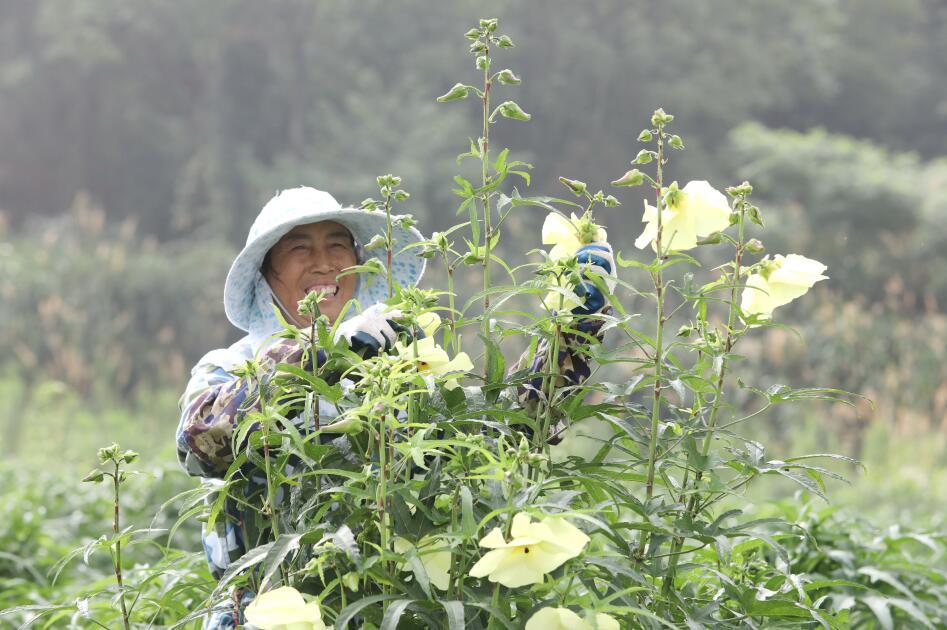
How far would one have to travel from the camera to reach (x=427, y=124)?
15219 mm

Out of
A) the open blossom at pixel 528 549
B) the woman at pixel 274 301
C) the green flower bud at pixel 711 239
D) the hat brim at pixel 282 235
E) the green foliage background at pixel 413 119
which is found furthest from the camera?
the green foliage background at pixel 413 119

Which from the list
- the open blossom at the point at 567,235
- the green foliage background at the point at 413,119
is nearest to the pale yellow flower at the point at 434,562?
Answer: the open blossom at the point at 567,235

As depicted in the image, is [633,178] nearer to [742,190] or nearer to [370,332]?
[742,190]

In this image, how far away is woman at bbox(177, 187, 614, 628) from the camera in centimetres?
167

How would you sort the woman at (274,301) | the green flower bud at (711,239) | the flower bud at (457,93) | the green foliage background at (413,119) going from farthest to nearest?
the green foliage background at (413,119), the woman at (274,301), the flower bud at (457,93), the green flower bud at (711,239)

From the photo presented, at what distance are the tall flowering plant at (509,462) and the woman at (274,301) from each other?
11 cm

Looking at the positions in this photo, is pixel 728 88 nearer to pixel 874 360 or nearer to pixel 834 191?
pixel 834 191

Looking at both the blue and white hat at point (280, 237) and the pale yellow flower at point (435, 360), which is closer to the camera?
the pale yellow flower at point (435, 360)

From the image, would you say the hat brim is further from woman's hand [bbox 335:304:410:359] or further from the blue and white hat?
woman's hand [bbox 335:304:410:359]

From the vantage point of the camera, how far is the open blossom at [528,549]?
3.71ft

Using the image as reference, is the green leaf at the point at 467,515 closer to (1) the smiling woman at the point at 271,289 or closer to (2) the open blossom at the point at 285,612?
(2) the open blossom at the point at 285,612

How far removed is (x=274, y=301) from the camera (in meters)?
2.14

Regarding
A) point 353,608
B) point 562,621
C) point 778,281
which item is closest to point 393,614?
point 353,608

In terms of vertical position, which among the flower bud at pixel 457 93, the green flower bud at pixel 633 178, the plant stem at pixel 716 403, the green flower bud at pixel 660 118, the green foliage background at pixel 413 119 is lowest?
the plant stem at pixel 716 403
